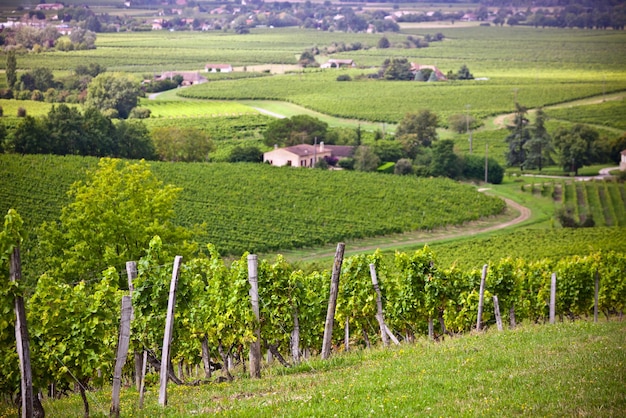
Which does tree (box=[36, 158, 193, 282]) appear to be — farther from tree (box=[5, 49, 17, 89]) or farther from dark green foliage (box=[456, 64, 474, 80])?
dark green foliage (box=[456, 64, 474, 80])

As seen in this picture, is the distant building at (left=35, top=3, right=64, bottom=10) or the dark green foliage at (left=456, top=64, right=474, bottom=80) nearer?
the distant building at (left=35, top=3, right=64, bottom=10)

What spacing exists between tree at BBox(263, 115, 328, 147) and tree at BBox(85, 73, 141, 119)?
50.9ft

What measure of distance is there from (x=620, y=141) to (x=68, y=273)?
6783 cm

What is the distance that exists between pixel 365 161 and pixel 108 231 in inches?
1982

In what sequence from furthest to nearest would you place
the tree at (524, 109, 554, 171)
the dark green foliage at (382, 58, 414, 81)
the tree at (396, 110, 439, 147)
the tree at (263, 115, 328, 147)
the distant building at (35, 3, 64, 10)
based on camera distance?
the dark green foliage at (382, 58, 414, 81), the tree at (396, 110, 439, 147), the tree at (263, 115, 328, 147), the tree at (524, 109, 554, 171), the distant building at (35, 3, 64, 10)

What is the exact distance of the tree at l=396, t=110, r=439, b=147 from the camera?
8981cm

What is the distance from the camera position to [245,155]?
75062 millimetres

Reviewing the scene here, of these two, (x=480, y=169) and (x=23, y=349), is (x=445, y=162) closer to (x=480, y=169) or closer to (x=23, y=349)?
(x=480, y=169)

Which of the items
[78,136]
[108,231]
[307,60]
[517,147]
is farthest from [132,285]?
[307,60]

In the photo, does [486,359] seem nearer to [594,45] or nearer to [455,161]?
[455,161]

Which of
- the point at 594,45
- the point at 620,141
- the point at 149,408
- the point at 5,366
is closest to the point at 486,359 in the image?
the point at 149,408

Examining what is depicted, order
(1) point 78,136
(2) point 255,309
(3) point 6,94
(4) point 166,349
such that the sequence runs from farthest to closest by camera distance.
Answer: (3) point 6,94 < (1) point 78,136 < (2) point 255,309 < (4) point 166,349

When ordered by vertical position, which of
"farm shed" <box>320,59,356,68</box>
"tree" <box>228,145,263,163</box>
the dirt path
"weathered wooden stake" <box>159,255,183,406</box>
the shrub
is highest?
"weathered wooden stake" <box>159,255,183,406</box>

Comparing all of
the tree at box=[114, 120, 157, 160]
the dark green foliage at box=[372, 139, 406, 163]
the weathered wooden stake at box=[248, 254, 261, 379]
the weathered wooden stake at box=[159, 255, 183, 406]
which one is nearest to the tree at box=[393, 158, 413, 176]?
the dark green foliage at box=[372, 139, 406, 163]
